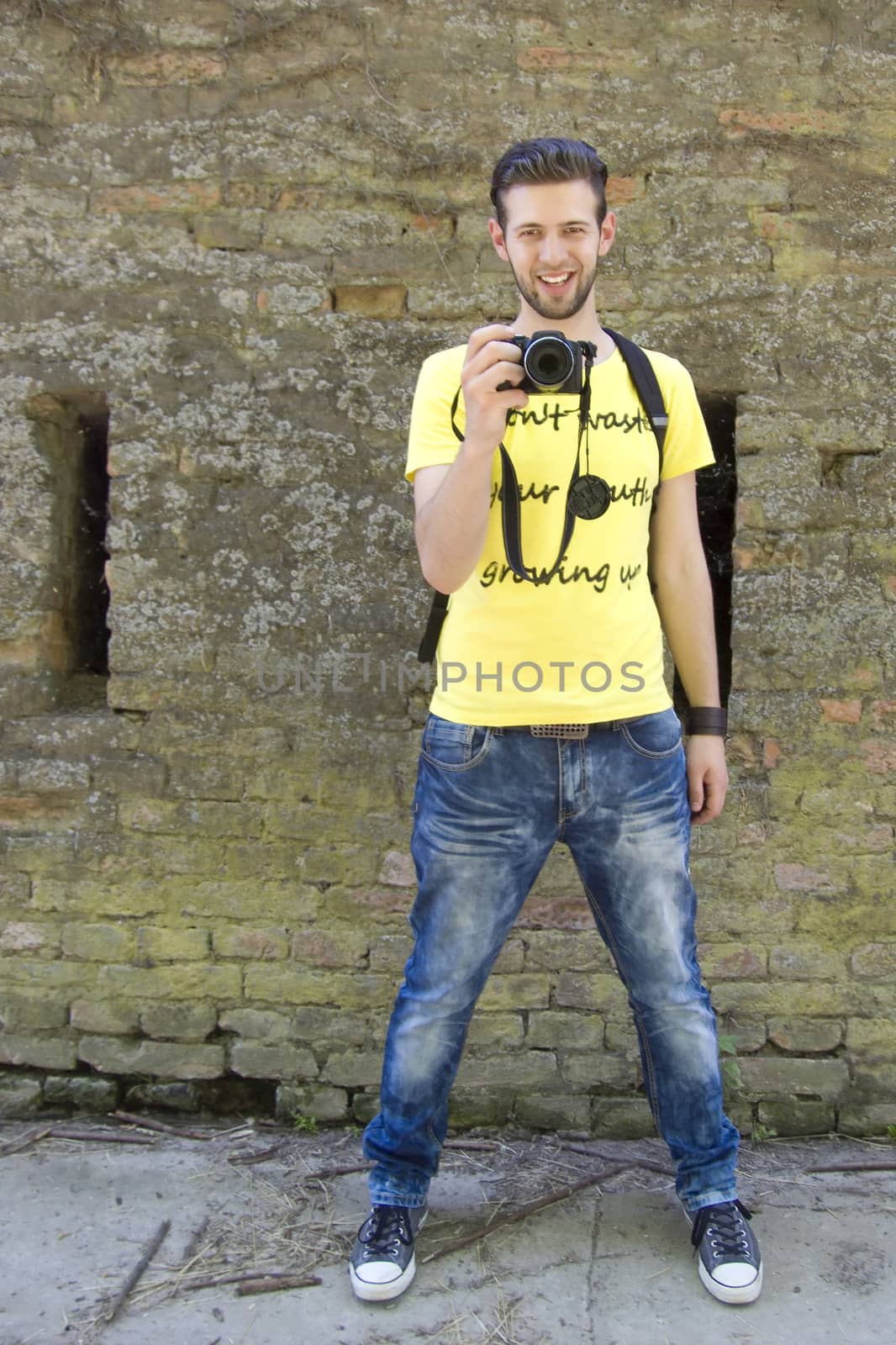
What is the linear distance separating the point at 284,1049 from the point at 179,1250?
2.20 ft

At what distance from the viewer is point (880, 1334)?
1.88 meters

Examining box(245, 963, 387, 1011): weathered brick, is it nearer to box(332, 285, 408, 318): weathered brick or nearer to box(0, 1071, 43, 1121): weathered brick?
box(0, 1071, 43, 1121): weathered brick

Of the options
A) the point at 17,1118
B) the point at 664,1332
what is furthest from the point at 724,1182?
the point at 17,1118

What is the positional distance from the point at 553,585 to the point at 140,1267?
1678mm

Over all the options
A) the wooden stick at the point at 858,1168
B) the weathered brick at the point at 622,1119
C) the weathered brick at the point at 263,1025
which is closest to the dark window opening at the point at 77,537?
the weathered brick at the point at 263,1025

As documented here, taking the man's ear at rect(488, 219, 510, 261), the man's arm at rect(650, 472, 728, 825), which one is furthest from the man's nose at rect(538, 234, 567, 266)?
the man's arm at rect(650, 472, 728, 825)

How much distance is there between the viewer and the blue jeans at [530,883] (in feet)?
6.22

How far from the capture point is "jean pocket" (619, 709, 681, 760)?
75.5 inches

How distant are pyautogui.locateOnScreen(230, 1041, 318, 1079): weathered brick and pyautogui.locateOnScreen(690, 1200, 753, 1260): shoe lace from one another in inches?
46.5

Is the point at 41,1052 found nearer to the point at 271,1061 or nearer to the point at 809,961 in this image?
the point at 271,1061

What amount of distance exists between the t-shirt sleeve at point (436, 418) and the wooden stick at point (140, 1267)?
174 cm

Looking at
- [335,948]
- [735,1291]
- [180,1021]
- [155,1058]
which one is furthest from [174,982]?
[735,1291]

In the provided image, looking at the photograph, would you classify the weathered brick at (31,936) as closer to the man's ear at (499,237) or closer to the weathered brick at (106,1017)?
the weathered brick at (106,1017)

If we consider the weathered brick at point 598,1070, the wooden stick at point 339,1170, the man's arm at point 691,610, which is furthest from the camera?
the weathered brick at point 598,1070
